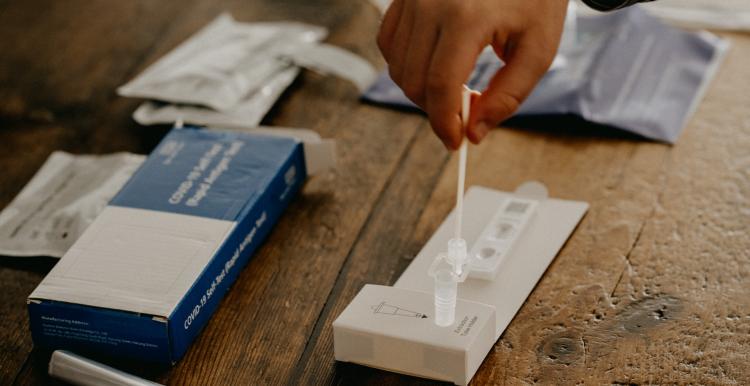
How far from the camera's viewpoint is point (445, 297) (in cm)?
64

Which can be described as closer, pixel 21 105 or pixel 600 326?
pixel 600 326

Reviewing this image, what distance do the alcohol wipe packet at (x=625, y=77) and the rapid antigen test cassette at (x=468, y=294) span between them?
16 cm

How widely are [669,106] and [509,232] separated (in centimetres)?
33

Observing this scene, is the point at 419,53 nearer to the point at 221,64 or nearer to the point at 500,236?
the point at 500,236

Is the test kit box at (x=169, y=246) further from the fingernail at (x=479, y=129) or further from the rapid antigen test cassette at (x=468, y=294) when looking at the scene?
the fingernail at (x=479, y=129)

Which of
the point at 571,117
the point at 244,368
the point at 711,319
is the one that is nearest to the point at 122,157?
the point at 244,368

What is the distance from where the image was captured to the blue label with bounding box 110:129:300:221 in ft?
2.57

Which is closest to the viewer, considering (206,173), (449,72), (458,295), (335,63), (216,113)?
(449,72)

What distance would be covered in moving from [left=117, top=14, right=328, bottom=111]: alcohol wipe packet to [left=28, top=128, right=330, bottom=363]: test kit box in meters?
0.14

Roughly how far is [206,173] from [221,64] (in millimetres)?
280

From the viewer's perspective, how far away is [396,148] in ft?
3.20

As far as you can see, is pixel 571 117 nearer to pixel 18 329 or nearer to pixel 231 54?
pixel 231 54

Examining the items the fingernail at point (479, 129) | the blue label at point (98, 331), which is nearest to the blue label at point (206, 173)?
the blue label at point (98, 331)

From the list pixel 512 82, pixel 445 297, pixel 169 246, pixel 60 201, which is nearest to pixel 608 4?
pixel 512 82
